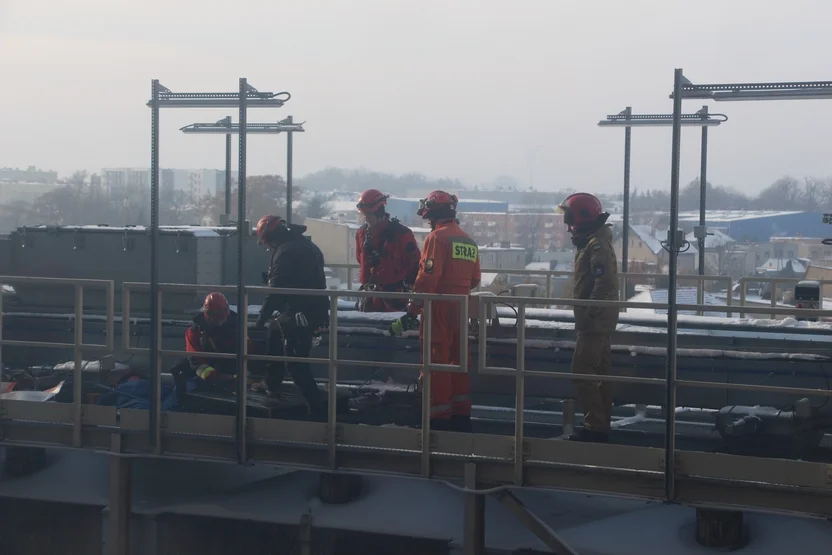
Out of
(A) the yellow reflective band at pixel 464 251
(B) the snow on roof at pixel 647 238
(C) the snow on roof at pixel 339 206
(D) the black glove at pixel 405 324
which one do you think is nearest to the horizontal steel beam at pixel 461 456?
(D) the black glove at pixel 405 324

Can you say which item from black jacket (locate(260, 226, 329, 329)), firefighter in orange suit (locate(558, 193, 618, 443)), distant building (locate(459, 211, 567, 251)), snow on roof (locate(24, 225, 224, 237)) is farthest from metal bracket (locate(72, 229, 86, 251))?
distant building (locate(459, 211, 567, 251))

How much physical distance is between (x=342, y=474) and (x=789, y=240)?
21.8 m

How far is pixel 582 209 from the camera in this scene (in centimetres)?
649

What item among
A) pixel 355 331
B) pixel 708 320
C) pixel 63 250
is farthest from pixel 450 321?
pixel 63 250

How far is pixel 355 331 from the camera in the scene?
313 inches

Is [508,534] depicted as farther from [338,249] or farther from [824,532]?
[338,249]

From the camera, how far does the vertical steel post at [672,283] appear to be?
5.25 meters

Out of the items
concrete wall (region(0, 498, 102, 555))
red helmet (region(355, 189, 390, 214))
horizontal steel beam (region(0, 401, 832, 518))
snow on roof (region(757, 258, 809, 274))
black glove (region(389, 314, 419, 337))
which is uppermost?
red helmet (region(355, 189, 390, 214))

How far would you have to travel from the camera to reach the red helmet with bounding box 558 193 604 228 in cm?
649

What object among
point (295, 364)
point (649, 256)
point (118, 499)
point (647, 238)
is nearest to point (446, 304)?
point (295, 364)

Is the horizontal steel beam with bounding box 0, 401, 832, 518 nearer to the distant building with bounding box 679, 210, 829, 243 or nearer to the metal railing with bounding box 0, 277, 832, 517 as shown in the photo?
the metal railing with bounding box 0, 277, 832, 517

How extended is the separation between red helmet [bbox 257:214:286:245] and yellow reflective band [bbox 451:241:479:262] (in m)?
1.42

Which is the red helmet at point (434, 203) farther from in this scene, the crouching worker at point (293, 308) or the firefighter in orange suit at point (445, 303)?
the crouching worker at point (293, 308)

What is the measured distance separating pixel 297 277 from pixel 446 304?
1.24 m
